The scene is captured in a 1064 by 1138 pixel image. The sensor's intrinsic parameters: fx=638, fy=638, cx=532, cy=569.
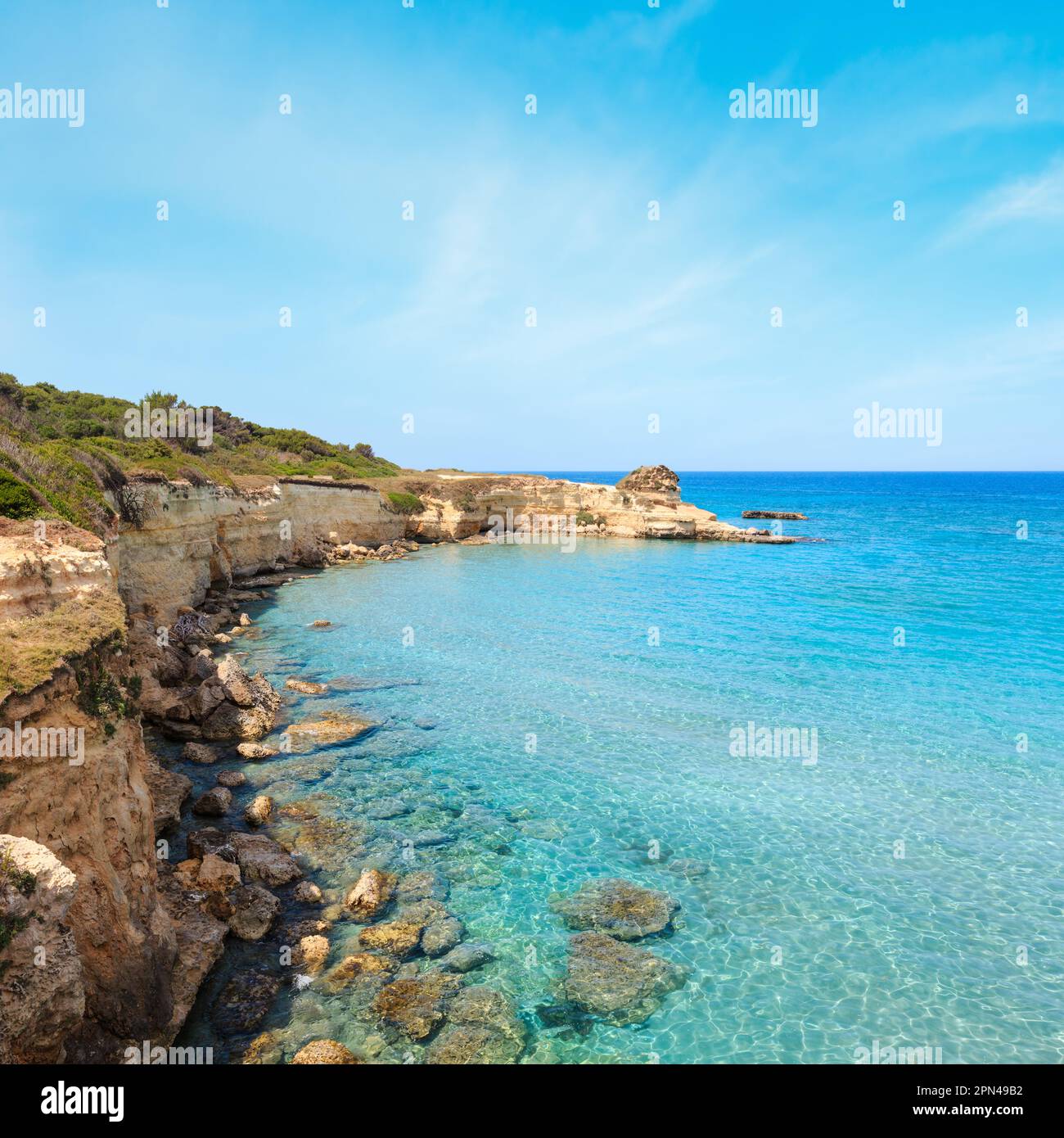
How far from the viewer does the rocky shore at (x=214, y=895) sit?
6.45 metres

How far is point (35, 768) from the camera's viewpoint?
666 cm

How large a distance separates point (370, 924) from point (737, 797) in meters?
8.37

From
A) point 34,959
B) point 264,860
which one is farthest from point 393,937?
point 34,959

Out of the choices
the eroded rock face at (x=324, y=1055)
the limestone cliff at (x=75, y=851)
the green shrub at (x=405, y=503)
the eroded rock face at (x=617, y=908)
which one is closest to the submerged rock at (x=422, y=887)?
the eroded rock face at (x=617, y=908)

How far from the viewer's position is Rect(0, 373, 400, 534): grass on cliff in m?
17.3

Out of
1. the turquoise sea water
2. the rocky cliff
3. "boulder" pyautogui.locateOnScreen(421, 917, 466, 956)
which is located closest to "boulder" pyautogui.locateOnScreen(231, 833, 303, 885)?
the turquoise sea water

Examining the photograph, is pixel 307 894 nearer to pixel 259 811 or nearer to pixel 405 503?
pixel 259 811

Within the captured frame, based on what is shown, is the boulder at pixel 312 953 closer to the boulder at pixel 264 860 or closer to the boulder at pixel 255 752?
the boulder at pixel 264 860

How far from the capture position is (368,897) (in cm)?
1031

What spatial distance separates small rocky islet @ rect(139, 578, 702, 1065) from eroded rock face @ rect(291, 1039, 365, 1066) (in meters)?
0.02

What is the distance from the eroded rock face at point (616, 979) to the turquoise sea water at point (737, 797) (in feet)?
0.73

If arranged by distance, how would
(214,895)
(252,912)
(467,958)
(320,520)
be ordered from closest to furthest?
(467,958) < (252,912) < (214,895) < (320,520)

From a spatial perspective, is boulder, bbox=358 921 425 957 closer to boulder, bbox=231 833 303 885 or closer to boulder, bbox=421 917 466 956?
boulder, bbox=421 917 466 956

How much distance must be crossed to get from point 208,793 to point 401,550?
4453 centimetres
